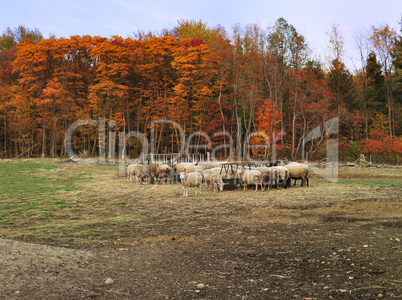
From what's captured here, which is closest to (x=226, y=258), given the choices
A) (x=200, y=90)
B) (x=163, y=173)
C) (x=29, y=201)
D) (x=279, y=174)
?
(x=29, y=201)

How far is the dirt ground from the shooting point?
5.89 m

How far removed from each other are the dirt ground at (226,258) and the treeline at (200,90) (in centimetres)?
3025

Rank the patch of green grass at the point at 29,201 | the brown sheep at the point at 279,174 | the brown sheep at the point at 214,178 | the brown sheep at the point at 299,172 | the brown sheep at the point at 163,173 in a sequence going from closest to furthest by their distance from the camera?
the patch of green grass at the point at 29,201 < the brown sheep at the point at 214,178 < the brown sheep at the point at 279,174 < the brown sheep at the point at 299,172 < the brown sheep at the point at 163,173

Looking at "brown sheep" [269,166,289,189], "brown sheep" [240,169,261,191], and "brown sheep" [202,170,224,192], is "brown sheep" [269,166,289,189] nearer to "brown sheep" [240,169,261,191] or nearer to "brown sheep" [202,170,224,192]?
"brown sheep" [240,169,261,191]

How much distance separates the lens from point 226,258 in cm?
766

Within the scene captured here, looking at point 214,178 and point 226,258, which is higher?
point 214,178

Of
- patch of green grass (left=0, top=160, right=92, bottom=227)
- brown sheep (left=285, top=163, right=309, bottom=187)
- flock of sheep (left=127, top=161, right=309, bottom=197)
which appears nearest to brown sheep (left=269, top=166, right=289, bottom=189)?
flock of sheep (left=127, top=161, right=309, bottom=197)

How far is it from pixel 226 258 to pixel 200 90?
3663cm

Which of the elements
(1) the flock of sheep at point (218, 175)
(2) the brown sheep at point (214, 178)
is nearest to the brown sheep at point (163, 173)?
(1) the flock of sheep at point (218, 175)

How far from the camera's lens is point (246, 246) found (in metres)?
8.51

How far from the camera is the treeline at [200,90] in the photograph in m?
42.8

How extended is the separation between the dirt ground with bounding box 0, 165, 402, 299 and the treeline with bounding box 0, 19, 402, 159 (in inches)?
1191

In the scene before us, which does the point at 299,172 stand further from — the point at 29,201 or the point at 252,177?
the point at 29,201

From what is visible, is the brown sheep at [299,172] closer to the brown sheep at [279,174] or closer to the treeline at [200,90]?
the brown sheep at [279,174]
